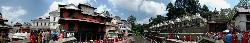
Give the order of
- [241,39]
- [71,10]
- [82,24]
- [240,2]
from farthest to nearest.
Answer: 1. [240,2]
2. [71,10]
3. [82,24]
4. [241,39]

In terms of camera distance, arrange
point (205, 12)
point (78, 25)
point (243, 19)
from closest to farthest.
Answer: point (78, 25), point (243, 19), point (205, 12)

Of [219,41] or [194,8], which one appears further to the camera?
[194,8]

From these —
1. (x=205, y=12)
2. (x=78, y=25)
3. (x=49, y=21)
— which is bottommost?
(x=49, y=21)

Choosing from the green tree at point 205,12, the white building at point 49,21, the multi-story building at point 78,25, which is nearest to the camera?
the multi-story building at point 78,25

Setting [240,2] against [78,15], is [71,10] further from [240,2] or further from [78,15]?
[240,2]

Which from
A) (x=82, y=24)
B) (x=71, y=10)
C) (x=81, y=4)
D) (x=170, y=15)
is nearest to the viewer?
(x=82, y=24)

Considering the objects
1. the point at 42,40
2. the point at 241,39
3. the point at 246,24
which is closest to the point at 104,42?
the point at 42,40

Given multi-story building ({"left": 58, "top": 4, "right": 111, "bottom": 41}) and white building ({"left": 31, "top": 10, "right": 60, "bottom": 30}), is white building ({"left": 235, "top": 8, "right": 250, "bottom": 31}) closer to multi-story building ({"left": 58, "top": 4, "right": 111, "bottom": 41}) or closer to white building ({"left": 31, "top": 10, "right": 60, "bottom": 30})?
multi-story building ({"left": 58, "top": 4, "right": 111, "bottom": 41})

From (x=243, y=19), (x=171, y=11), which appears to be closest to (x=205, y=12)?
(x=171, y=11)

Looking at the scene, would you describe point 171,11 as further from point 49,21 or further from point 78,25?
point 78,25

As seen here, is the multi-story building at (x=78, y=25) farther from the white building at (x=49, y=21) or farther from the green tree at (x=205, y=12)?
the green tree at (x=205, y=12)

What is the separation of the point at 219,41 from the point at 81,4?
51.4m

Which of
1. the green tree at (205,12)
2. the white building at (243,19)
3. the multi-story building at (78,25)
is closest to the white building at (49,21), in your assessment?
the green tree at (205,12)

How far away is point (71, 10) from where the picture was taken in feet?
190
